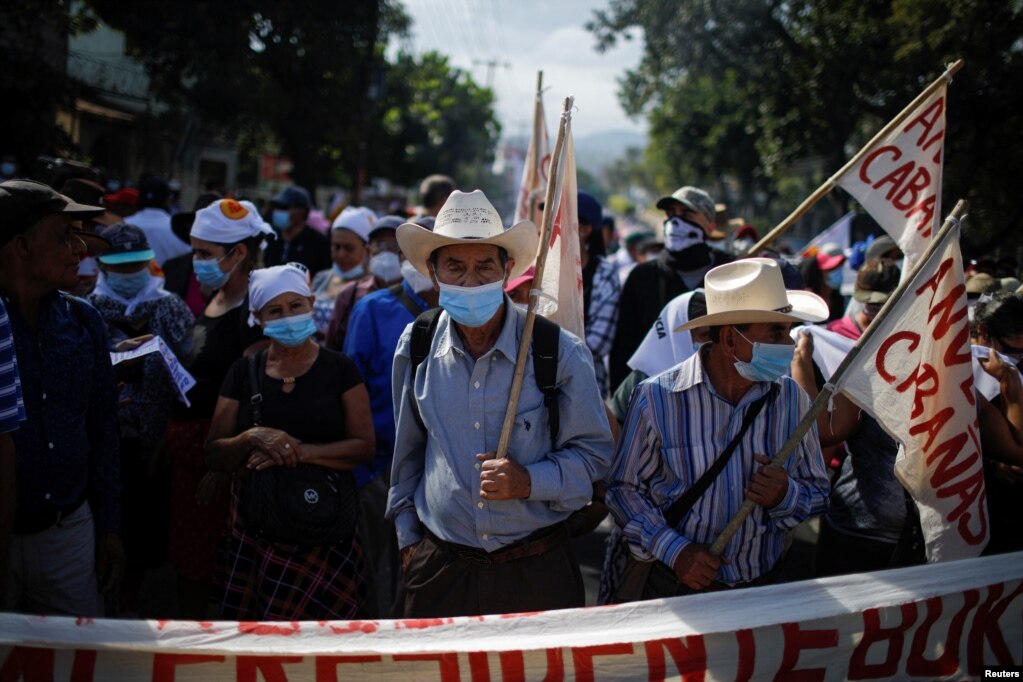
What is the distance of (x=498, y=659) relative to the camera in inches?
102

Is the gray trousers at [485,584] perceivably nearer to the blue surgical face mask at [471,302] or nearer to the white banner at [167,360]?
the blue surgical face mask at [471,302]

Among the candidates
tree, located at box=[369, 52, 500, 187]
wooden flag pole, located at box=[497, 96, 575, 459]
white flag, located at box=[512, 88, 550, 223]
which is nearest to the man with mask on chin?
white flag, located at box=[512, 88, 550, 223]

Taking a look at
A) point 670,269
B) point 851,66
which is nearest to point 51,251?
point 670,269

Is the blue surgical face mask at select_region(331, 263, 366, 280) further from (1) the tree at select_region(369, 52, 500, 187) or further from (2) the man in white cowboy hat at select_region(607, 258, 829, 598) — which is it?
(1) the tree at select_region(369, 52, 500, 187)

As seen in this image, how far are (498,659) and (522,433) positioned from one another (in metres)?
0.70

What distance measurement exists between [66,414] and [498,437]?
156 centimetres

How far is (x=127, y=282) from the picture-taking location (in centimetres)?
462

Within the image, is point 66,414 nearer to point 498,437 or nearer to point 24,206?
point 24,206

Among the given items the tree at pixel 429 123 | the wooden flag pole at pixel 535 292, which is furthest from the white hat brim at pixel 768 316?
the tree at pixel 429 123

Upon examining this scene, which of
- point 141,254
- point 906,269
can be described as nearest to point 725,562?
point 906,269

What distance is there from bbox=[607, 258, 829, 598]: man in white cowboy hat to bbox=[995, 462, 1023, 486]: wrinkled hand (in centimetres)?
89

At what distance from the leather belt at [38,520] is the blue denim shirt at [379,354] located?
5.29ft

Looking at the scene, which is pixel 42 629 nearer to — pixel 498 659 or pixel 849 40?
pixel 498 659

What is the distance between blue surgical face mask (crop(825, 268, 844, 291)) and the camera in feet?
27.9
